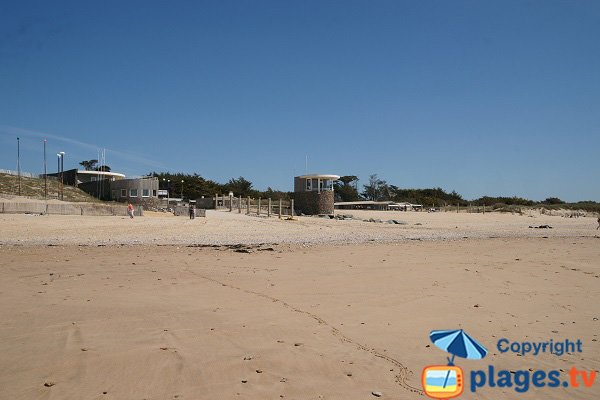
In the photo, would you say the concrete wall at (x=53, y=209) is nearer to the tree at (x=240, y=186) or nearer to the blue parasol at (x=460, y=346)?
the blue parasol at (x=460, y=346)

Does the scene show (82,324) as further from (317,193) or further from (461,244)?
(317,193)

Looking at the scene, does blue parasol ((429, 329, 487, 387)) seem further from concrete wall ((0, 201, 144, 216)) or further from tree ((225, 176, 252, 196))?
tree ((225, 176, 252, 196))

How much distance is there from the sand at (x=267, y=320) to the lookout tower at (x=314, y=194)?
1134 inches

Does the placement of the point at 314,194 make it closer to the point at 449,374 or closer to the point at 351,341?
the point at 351,341

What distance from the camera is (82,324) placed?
17.0 feet

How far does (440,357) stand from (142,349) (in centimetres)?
293

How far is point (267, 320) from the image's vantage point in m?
5.60

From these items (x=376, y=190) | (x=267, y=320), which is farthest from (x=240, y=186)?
(x=267, y=320)

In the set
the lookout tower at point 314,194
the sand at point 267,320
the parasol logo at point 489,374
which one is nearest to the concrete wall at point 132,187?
the lookout tower at point 314,194

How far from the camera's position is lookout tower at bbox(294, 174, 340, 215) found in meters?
40.7

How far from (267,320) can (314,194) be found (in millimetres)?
35436

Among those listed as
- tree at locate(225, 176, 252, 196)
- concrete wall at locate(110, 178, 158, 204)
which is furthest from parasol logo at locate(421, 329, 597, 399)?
tree at locate(225, 176, 252, 196)

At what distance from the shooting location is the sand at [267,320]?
12.2 ft

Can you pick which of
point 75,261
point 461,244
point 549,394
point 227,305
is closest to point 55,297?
point 227,305
